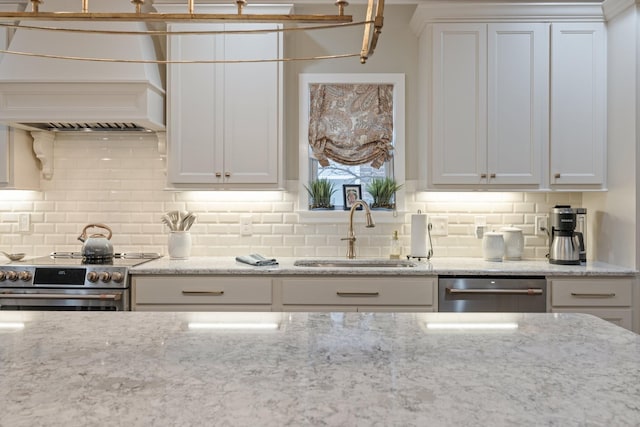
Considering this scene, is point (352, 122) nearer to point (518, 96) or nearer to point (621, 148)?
point (518, 96)

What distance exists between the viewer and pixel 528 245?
12.5 feet

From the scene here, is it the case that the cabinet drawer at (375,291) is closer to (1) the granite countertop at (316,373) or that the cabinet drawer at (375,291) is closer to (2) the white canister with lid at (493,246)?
(2) the white canister with lid at (493,246)

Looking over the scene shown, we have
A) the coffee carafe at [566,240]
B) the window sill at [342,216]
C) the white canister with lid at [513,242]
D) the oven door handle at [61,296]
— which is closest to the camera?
the oven door handle at [61,296]

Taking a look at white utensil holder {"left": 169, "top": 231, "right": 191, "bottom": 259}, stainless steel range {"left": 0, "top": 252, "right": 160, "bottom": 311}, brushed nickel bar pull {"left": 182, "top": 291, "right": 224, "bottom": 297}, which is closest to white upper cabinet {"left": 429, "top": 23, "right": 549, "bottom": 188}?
brushed nickel bar pull {"left": 182, "top": 291, "right": 224, "bottom": 297}

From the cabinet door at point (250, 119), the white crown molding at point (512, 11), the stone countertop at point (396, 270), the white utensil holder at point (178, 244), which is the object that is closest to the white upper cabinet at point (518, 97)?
the white crown molding at point (512, 11)

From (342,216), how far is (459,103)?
1.10m

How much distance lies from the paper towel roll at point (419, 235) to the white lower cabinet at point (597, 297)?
82cm

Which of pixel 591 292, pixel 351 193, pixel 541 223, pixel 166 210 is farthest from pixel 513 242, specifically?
pixel 166 210

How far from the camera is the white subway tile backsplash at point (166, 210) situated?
3.80m

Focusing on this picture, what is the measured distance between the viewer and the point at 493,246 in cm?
350

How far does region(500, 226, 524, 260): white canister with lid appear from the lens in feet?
11.8

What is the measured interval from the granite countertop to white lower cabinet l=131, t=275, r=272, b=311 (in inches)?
59.1

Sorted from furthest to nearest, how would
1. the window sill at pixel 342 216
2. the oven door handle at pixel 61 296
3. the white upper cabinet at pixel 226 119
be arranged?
the window sill at pixel 342 216 < the white upper cabinet at pixel 226 119 < the oven door handle at pixel 61 296

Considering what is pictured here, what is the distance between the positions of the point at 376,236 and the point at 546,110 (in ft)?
Answer: 4.58
